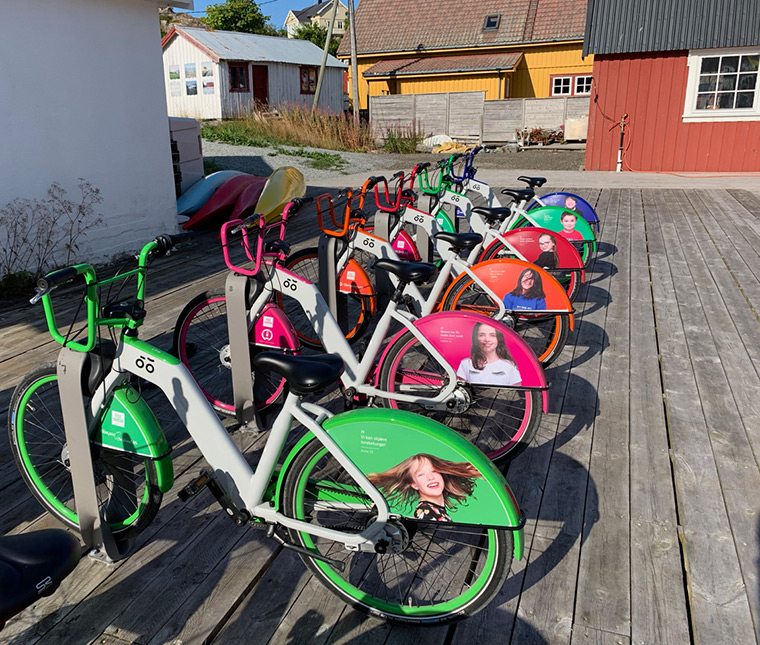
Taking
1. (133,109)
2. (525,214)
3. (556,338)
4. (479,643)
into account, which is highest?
(133,109)

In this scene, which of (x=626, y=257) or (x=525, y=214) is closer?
(x=525, y=214)

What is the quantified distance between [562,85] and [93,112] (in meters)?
21.4

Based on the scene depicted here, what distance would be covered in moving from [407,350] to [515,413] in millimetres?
841

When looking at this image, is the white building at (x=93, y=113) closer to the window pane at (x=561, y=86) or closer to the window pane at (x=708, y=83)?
the window pane at (x=708, y=83)

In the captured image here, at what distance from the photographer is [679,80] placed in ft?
43.1

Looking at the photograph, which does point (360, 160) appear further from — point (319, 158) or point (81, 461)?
point (81, 461)

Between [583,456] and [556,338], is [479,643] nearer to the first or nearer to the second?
[583,456]

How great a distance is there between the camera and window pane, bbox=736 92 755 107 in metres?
12.8

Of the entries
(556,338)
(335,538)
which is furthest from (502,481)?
(556,338)

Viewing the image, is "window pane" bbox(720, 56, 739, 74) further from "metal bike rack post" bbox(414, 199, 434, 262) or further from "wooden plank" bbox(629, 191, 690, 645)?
"wooden plank" bbox(629, 191, 690, 645)

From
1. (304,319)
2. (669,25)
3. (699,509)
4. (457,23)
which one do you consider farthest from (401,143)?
(699,509)

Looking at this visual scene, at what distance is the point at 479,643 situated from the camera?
6.65 ft

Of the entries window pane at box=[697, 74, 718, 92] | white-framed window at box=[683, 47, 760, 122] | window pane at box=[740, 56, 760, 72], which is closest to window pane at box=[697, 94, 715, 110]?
white-framed window at box=[683, 47, 760, 122]

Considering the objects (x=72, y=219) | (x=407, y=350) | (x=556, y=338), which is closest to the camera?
(x=407, y=350)
